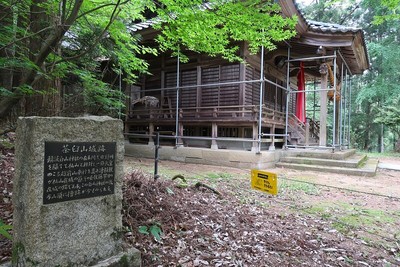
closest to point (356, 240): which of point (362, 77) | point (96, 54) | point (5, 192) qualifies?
point (5, 192)

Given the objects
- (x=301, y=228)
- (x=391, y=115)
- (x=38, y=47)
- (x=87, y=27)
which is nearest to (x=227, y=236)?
(x=301, y=228)

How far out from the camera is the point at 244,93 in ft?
33.5

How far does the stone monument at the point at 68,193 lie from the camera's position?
6.92 ft

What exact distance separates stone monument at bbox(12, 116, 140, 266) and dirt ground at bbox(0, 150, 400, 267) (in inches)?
19.2

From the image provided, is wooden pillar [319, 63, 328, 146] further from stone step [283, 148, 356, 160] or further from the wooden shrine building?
stone step [283, 148, 356, 160]

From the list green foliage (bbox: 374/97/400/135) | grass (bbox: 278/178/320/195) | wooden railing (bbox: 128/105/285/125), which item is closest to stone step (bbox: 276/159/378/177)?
wooden railing (bbox: 128/105/285/125)

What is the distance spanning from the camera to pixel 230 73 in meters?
10.5

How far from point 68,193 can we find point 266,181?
301cm

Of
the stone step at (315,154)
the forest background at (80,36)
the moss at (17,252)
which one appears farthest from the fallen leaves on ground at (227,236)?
the stone step at (315,154)

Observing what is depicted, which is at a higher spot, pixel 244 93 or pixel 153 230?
pixel 244 93

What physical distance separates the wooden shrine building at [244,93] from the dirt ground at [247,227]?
417cm

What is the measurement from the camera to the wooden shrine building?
9.37m

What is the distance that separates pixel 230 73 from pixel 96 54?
5703mm

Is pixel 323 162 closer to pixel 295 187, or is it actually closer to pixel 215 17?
pixel 295 187
